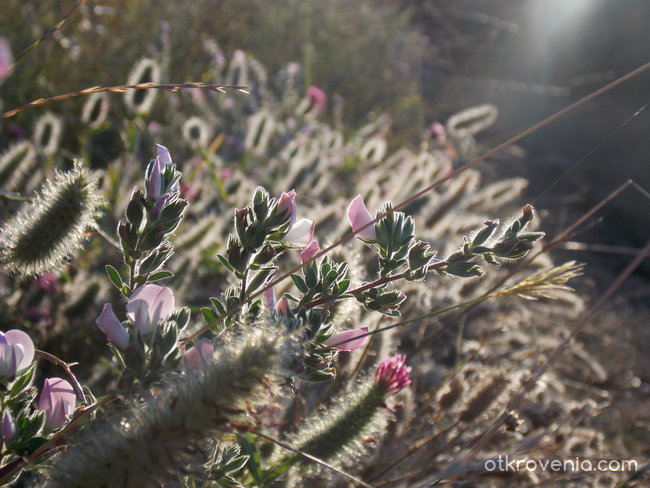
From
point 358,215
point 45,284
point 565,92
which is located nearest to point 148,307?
point 358,215

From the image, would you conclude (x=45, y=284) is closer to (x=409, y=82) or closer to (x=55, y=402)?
(x=55, y=402)

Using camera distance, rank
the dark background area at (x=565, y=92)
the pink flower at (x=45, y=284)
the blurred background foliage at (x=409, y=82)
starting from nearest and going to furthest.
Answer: the pink flower at (x=45, y=284) → the blurred background foliage at (x=409, y=82) → the dark background area at (x=565, y=92)

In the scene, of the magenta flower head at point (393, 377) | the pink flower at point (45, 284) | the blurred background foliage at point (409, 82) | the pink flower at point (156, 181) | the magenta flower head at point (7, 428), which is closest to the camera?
the magenta flower head at point (7, 428)

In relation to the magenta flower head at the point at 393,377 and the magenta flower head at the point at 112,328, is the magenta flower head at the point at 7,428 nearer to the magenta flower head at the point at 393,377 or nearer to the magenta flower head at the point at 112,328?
the magenta flower head at the point at 112,328

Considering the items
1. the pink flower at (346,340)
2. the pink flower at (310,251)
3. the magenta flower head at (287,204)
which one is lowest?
the pink flower at (346,340)

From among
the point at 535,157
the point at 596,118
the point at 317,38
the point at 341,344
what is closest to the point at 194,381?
the point at 341,344

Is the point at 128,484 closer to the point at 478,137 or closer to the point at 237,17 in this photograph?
the point at 237,17

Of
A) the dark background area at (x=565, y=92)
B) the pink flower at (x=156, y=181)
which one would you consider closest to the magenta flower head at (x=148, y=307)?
the pink flower at (x=156, y=181)
